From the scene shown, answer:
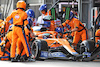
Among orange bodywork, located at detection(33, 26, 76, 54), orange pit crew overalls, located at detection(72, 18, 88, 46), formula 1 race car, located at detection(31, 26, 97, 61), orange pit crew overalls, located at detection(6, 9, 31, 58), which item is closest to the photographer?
orange pit crew overalls, located at detection(6, 9, 31, 58)

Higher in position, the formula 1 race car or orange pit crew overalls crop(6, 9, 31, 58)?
orange pit crew overalls crop(6, 9, 31, 58)

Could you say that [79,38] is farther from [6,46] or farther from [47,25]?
[6,46]

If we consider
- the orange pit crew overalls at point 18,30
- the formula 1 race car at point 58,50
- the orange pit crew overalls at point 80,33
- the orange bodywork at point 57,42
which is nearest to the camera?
the orange pit crew overalls at point 18,30

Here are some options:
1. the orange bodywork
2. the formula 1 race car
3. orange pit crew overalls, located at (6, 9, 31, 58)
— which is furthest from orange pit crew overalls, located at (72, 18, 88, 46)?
orange pit crew overalls, located at (6, 9, 31, 58)

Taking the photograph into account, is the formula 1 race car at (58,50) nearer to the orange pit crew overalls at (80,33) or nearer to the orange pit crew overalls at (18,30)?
the orange pit crew overalls at (18,30)

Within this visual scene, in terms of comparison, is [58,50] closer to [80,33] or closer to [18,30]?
[18,30]

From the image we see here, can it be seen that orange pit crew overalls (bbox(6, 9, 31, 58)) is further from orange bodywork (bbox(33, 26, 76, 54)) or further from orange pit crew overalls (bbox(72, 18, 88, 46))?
orange pit crew overalls (bbox(72, 18, 88, 46))

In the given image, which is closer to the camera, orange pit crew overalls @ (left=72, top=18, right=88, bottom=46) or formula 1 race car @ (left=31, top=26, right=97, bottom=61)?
formula 1 race car @ (left=31, top=26, right=97, bottom=61)

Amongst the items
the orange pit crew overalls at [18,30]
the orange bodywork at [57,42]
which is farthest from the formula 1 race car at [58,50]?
the orange pit crew overalls at [18,30]

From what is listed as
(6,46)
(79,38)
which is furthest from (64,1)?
(6,46)

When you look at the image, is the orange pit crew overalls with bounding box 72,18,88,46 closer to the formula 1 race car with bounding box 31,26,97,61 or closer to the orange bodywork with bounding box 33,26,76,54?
the orange bodywork with bounding box 33,26,76,54

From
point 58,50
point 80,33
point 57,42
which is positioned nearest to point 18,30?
point 58,50

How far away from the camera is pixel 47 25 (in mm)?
10328

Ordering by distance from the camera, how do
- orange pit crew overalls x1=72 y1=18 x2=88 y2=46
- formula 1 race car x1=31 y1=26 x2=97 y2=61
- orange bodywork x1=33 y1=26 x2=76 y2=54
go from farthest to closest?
orange pit crew overalls x1=72 y1=18 x2=88 y2=46 → orange bodywork x1=33 y1=26 x2=76 y2=54 → formula 1 race car x1=31 y1=26 x2=97 y2=61
